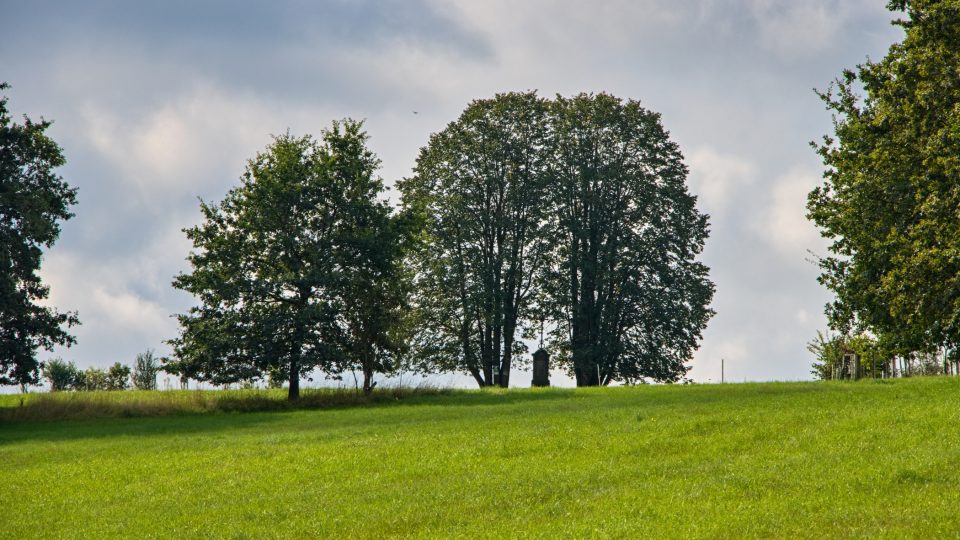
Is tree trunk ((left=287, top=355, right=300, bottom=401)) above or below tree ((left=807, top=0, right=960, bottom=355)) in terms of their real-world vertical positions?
below

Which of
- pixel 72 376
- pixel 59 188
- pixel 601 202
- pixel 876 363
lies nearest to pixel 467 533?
pixel 876 363

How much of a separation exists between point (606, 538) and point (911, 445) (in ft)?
29.9

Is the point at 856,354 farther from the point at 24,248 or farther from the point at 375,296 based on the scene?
the point at 24,248

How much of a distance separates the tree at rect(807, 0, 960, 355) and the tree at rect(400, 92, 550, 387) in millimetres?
22044

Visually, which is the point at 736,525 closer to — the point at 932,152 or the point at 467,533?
the point at 467,533

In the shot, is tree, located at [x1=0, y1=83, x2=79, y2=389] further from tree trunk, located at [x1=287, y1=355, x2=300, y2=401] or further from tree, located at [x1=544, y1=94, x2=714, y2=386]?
tree, located at [x1=544, y1=94, x2=714, y2=386]

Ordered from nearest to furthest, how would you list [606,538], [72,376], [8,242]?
[606,538]
[8,242]
[72,376]

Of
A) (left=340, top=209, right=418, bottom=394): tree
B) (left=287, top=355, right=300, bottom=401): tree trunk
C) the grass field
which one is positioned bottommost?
the grass field

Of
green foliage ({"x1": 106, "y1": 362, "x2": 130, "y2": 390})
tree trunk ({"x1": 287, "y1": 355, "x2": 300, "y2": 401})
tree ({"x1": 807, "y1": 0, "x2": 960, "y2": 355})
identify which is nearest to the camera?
tree ({"x1": 807, "y1": 0, "x2": 960, "y2": 355})

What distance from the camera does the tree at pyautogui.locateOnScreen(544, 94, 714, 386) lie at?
56.7 m

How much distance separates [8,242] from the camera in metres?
43.2

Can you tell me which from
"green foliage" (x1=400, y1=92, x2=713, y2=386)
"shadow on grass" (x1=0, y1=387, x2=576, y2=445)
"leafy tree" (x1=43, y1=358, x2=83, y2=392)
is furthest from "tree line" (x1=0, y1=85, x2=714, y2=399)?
"leafy tree" (x1=43, y1=358, x2=83, y2=392)

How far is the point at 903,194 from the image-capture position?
35.2 metres

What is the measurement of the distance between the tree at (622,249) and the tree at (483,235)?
1630 mm
